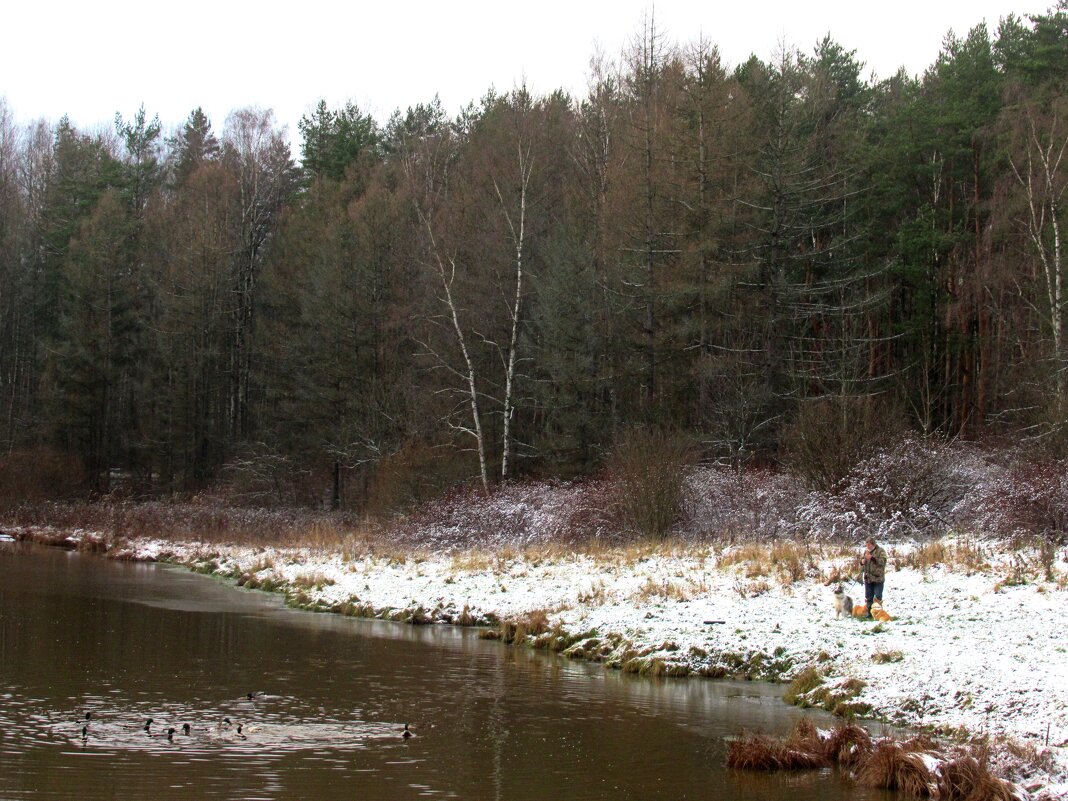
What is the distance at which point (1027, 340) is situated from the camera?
35125 mm

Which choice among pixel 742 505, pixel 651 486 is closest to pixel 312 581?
Answer: pixel 651 486

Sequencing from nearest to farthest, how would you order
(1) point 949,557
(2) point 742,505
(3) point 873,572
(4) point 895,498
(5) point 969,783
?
1. (5) point 969,783
2. (3) point 873,572
3. (1) point 949,557
4. (4) point 895,498
5. (2) point 742,505

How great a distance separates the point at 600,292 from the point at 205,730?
26.6 meters

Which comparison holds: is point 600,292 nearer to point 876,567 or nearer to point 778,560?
A: point 778,560

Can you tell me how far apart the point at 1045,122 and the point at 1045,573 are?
2272 cm

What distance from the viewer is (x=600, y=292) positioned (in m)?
36.8

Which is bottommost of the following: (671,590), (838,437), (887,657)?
(887,657)

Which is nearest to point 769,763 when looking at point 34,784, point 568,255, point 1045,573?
point 34,784

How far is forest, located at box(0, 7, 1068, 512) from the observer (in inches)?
1362

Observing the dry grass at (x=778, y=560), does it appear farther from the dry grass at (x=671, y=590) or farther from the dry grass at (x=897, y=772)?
the dry grass at (x=897, y=772)

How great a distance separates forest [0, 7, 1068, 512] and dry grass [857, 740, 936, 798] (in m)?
14.2

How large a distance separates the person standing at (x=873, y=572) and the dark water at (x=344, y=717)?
292 centimetres

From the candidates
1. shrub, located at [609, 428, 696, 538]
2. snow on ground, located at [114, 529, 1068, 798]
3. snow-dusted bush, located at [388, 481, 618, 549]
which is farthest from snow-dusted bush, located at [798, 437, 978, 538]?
snow-dusted bush, located at [388, 481, 618, 549]

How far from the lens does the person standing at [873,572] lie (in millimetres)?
16234
